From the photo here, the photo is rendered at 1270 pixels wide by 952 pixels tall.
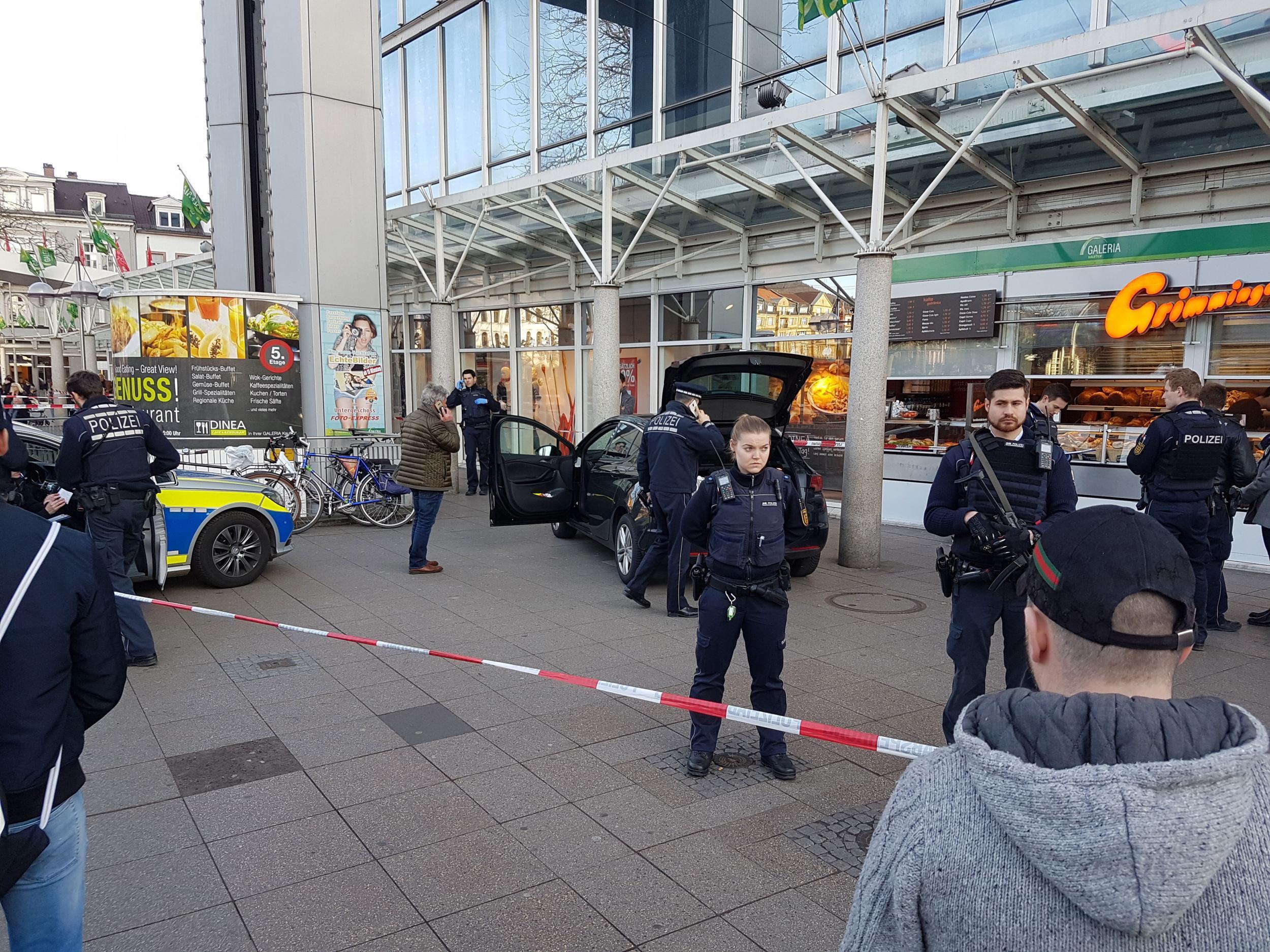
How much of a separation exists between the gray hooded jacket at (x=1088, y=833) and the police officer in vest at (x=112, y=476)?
6048 mm

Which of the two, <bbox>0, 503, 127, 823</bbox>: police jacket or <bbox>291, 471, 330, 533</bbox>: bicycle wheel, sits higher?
<bbox>0, 503, 127, 823</bbox>: police jacket

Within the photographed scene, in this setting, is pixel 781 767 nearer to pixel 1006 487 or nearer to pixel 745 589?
pixel 745 589

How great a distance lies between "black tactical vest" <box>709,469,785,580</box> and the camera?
167 inches

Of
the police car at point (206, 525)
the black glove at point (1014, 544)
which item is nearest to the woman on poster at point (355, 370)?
the police car at point (206, 525)

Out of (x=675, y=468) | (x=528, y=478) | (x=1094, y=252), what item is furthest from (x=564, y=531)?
(x=1094, y=252)

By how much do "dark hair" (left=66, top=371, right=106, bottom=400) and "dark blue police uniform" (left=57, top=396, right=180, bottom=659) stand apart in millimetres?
40

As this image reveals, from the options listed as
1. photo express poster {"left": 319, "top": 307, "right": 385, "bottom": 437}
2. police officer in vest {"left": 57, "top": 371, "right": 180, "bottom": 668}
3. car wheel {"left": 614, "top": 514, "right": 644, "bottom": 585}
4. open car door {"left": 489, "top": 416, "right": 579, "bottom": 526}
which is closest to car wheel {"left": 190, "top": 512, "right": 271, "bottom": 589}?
police officer in vest {"left": 57, "top": 371, "right": 180, "bottom": 668}

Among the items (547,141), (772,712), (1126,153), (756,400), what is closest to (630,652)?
(772,712)

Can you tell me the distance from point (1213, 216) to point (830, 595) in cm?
593

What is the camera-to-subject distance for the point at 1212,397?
6.88 metres

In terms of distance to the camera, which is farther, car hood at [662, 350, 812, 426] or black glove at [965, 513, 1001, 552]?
car hood at [662, 350, 812, 426]

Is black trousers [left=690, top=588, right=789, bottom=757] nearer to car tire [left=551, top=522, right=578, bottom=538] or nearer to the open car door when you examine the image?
the open car door

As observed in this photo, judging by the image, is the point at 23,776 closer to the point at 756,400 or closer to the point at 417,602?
the point at 417,602

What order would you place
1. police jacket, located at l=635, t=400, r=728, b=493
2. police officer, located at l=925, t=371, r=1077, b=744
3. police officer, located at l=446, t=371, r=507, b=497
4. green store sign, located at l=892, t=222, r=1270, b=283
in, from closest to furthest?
police officer, located at l=925, t=371, r=1077, b=744, police jacket, located at l=635, t=400, r=728, b=493, green store sign, located at l=892, t=222, r=1270, b=283, police officer, located at l=446, t=371, r=507, b=497
